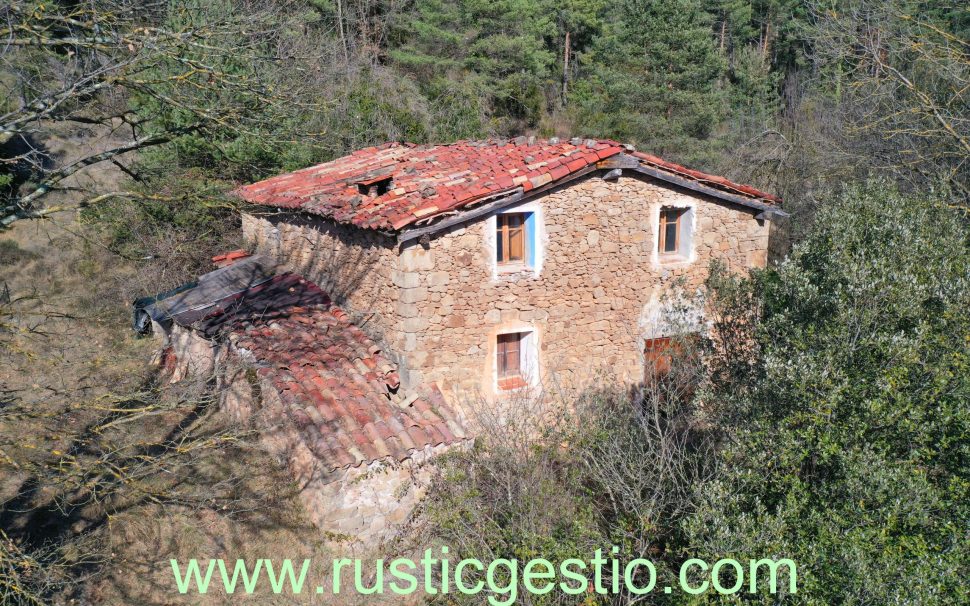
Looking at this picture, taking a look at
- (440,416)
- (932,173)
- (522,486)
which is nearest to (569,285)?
(440,416)

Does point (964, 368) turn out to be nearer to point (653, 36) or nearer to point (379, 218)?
point (379, 218)

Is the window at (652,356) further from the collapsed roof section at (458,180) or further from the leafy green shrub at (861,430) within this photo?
the leafy green shrub at (861,430)

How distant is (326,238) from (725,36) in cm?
3107

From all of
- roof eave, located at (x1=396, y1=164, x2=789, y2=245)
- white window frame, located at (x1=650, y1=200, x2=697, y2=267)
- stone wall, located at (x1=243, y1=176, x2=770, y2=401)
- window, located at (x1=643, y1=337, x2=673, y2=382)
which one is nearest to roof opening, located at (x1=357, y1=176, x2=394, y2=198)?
stone wall, located at (x1=243, y1=176, x2=770, y2=401)

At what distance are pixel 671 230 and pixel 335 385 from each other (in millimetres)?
→ 6115

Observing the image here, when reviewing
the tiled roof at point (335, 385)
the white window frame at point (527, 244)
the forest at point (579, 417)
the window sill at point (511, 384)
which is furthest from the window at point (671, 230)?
the tiled roof at point (335, 385)

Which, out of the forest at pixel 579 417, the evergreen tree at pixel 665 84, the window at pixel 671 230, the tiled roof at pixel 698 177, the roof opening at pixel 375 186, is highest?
the evergreen tree at pixel 665 84

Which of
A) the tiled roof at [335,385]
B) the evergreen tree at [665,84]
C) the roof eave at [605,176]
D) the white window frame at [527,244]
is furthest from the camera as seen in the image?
the evergreen tree at [665,84]

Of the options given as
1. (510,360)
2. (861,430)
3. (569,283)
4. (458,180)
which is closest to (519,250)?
(569,283)

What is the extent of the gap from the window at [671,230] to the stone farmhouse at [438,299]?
42 millimetres

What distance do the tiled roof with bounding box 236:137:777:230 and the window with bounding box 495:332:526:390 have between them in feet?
7.47

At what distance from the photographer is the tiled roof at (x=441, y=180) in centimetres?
870

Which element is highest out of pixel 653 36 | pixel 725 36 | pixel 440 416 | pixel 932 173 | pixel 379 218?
pixel 725 36

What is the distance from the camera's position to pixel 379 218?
337 inches
